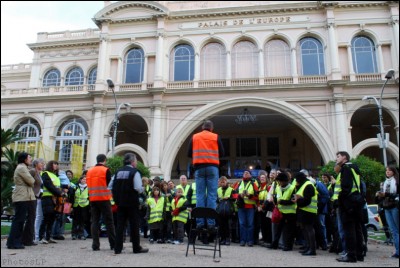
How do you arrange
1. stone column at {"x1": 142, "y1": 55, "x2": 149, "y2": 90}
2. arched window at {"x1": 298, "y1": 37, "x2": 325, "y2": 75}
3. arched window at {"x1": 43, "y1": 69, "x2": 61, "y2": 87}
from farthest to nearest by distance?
arched window at {"x1": 43, "y1": 69, "x2": 61, "y2": 87} < stone column at {"x1": 142, "y1": 55, "x2": 149, "y2": 90} < arched window at {"x1": 298, "y1": 37, "x2": 325, "y2": 75}

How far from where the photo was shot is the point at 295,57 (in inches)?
1054

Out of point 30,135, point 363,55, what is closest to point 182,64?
point 363,55

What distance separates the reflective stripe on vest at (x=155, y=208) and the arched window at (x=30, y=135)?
21.8 meters

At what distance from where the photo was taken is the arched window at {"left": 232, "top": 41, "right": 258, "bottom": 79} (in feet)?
89.8

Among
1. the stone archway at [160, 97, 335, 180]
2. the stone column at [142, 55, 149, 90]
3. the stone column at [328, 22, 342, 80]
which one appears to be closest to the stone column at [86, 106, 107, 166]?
the stone column at [142, 55, 149, 90]

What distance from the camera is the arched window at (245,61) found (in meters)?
27.4

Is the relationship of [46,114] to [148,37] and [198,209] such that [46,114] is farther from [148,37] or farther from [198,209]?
[198,209]

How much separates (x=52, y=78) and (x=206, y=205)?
99.7 ft

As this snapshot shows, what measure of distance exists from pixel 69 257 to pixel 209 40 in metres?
24.3

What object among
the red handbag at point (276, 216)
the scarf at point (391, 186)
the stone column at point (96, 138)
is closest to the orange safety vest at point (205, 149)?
the red handbag at point (276, 216)

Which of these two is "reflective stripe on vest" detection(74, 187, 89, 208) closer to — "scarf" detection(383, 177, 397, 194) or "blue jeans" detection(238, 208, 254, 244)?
"blue jeans" detection(238, 208, 254, 244)

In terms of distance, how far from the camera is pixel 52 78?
33.1 metres

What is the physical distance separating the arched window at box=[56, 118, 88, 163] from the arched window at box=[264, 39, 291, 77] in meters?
16.0

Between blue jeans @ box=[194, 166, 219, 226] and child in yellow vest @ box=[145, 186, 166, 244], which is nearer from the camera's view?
blue jeans @ box=[194, 166, 219, 226]
